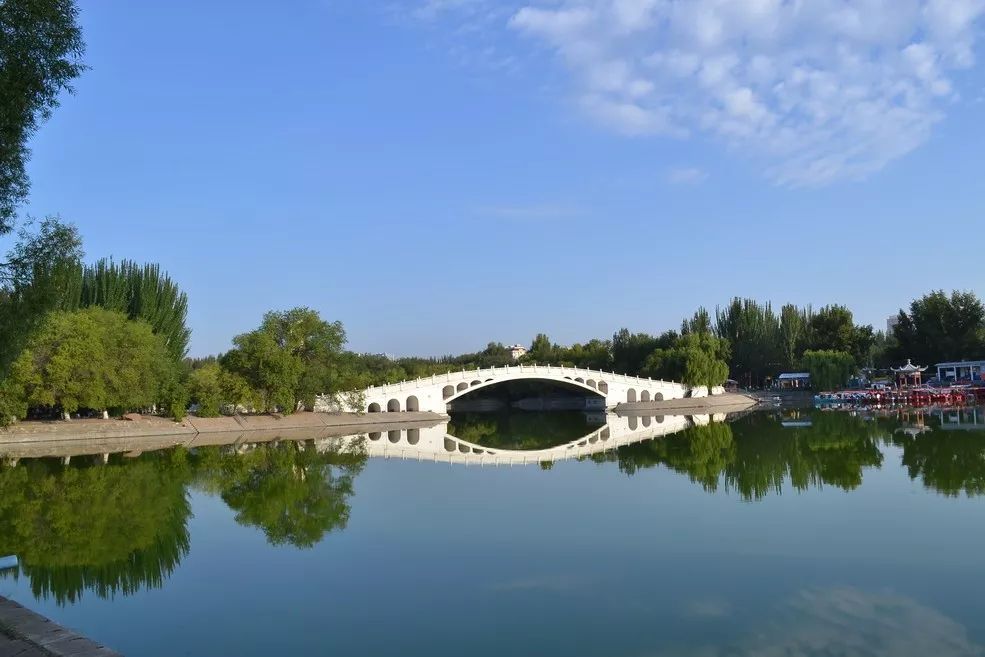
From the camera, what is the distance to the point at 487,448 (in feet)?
108

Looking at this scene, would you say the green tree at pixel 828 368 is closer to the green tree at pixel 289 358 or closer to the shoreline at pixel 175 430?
the shoreline at pixel 175 430

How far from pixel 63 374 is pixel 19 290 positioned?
85.5 ft

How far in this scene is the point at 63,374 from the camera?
105 ft

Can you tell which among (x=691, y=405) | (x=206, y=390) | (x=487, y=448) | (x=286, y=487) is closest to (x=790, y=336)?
(x=691, y=405)

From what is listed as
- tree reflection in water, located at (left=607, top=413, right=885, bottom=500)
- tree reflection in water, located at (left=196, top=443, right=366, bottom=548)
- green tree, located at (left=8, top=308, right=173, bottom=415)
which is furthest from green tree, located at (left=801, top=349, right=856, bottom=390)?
green tree, located at (left=8, top=308, right=173, bottom=415)

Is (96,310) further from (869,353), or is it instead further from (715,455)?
(869,353)

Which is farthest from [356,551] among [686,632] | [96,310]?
[96,310]

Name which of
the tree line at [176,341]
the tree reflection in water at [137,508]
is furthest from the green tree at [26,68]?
the tree reflection in water at [137,508]

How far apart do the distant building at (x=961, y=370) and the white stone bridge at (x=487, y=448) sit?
21.6 meters

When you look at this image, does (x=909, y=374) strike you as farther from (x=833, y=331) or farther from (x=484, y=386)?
(x=484, y=386)

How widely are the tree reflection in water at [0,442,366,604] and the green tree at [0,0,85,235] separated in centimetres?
587

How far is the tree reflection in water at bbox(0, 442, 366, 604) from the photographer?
12.1m

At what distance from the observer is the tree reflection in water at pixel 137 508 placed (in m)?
12.1

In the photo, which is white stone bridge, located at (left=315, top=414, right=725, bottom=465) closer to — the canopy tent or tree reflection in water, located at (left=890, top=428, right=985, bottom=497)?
tree reflection in water, located at (left=890, top=428, right=985, bottom=497)
